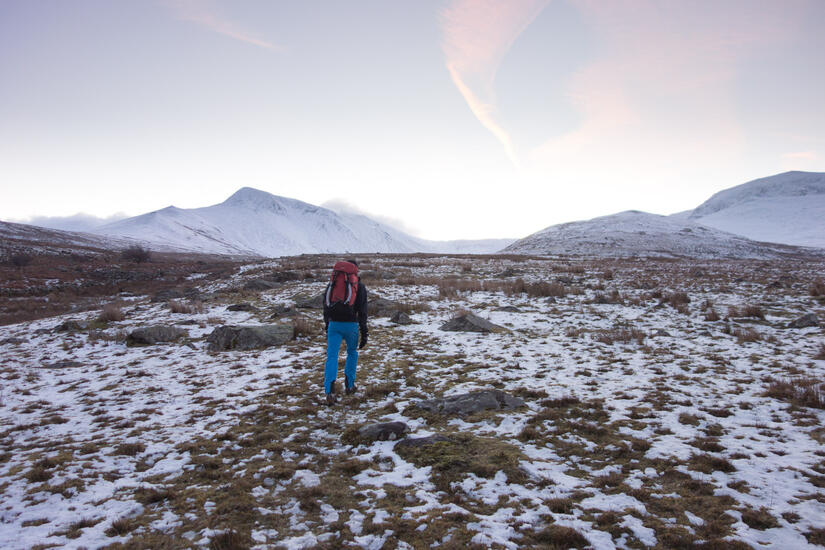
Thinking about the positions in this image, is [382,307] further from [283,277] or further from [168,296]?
[168,296]

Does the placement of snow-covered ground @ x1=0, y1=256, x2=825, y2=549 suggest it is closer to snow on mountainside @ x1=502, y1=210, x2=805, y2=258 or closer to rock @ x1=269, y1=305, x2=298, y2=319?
rock @ x1=269, y1=305, x2=298, y2=319

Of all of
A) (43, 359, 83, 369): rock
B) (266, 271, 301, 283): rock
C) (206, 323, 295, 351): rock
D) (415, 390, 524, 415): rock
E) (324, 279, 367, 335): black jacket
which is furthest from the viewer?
(266, 271, 301, 283): rock

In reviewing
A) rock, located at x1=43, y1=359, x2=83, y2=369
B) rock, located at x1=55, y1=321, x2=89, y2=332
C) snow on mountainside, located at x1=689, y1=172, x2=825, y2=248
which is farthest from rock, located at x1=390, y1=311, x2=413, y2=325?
snow on mountainside, located at x1=689, y1=172, x2=825, y2=248

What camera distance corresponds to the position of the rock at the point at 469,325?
14250mm

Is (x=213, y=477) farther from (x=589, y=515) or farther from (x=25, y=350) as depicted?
(x=25, y=350)

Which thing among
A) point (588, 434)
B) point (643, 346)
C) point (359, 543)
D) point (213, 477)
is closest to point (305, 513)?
point (359, 543)

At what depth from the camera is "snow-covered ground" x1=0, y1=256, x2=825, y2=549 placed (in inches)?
168

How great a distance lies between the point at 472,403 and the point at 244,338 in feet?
28.4

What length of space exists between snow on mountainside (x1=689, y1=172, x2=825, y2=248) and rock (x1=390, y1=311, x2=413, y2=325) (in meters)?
131

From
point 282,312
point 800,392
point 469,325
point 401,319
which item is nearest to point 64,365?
point 282,312

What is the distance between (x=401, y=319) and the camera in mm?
16016

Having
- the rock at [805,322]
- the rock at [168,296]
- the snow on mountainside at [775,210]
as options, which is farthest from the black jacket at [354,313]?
the snow on mountainside at [775,210]

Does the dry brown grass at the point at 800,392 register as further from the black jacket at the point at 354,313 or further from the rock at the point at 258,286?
the rock at the point at 258,286

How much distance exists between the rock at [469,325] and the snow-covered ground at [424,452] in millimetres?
1344
